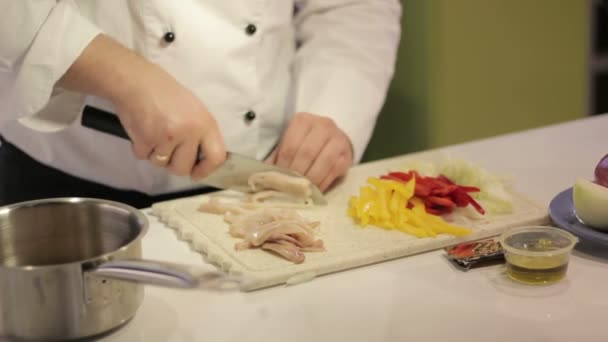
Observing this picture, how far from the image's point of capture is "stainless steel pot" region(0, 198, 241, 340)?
2.74 ft

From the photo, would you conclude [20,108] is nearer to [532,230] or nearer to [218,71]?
[218,71]

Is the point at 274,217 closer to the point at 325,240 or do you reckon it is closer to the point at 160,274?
the point at 325,240

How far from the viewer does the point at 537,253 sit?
1.00 meters

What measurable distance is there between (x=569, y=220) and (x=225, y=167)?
0.49m

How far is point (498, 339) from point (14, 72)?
30.1 inches

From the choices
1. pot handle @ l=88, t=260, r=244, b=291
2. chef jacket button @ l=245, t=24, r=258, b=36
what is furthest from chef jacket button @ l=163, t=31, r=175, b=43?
pot handle @ l=88, t=260, r=244, b=291

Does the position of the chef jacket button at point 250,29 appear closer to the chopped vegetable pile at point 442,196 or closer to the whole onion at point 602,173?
the chopped vegetable pile at point 442,196

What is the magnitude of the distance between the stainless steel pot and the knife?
27 cm


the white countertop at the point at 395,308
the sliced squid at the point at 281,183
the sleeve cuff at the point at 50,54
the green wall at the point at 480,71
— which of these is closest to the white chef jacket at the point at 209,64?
the sleeve cuff at the point at 50,54

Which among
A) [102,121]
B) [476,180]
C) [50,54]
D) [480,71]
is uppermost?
[50,54]

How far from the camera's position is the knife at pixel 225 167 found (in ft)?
4.15

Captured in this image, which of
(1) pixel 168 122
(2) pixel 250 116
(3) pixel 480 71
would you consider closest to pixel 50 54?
(1) pixel 168 122

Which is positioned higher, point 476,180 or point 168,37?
point 168,37

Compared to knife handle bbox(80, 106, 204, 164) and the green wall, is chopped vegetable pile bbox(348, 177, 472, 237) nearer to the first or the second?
knife handle bbox(80, 106, 204, 164)
